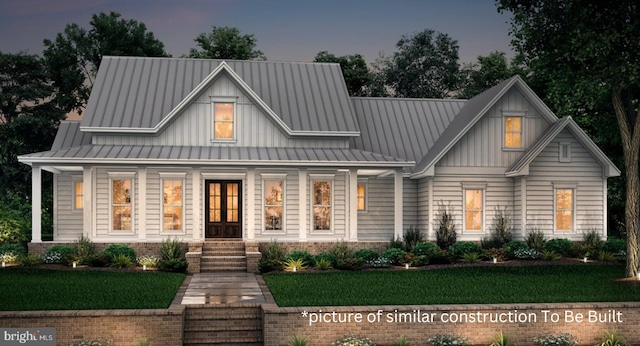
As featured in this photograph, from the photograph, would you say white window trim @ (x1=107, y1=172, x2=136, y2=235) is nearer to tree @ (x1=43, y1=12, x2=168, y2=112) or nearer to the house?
the house

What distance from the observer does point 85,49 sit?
46.8m

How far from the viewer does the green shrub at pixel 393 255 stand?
2677 centimetres

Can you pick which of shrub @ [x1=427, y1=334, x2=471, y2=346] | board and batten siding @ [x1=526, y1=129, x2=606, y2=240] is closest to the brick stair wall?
shrub @ [x1=427, y1=334, x2=471, y2=346]

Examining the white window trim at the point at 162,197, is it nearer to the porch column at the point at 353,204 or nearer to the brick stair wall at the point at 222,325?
the porch column at the point at 353,204

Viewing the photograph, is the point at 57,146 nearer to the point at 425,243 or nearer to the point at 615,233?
the point at 425,243

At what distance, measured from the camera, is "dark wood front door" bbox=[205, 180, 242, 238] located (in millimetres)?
30016

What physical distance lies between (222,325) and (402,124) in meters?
18.8

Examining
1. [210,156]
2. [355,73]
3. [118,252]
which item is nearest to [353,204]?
[210,156]

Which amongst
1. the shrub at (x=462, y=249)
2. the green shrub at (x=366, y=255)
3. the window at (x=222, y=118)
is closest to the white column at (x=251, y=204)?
the window at (x=222, y=118)

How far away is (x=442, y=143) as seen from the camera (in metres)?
32.6

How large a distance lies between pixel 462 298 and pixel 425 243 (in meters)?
9.61

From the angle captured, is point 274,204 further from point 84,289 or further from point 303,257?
point 84,289

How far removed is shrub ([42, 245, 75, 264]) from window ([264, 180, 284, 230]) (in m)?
6.98

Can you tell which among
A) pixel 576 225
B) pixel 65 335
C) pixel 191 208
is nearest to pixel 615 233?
pixel 576 225
